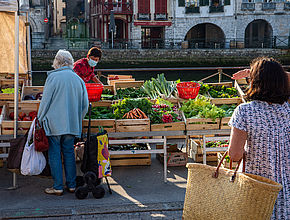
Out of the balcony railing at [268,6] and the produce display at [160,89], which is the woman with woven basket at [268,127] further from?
the balcony railing at [268,6]

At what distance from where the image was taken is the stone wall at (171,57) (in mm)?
29453

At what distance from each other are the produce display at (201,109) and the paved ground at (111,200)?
2.92 ft

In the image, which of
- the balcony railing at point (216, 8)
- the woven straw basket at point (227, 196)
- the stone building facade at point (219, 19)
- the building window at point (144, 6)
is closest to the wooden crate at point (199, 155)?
the woven straw basket at point (227, 196)

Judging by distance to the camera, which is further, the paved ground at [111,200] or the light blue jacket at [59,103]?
the light blue jacket at [59,103]

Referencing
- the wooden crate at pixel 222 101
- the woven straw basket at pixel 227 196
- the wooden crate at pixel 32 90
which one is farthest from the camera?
the wooden crate at pixel 32 90

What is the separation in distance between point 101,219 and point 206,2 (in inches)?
1296

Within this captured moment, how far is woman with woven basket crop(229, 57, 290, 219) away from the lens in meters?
2.77

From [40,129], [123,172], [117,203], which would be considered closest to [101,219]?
[117,203]

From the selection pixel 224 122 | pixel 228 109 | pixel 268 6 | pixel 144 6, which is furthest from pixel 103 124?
pixel 268 6

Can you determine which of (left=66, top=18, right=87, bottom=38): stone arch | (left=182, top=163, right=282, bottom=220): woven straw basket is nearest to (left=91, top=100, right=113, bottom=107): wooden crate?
(left=182, top=163, right=282, bottom=220): woven straw basket

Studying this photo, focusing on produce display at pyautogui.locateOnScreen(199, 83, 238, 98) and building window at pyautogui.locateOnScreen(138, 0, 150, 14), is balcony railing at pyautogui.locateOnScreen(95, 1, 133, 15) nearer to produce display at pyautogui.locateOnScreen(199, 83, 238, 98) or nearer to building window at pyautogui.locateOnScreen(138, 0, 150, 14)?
building window at pyautogui.locateOnScreen(138, 0, 150, 14)

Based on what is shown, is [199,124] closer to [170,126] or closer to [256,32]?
[170,126]

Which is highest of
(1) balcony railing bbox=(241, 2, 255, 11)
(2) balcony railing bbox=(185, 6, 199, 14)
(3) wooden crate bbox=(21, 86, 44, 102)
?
(1) balcony railing bbox=(241, 2, 255, 11)

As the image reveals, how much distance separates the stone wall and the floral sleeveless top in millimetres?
26830
